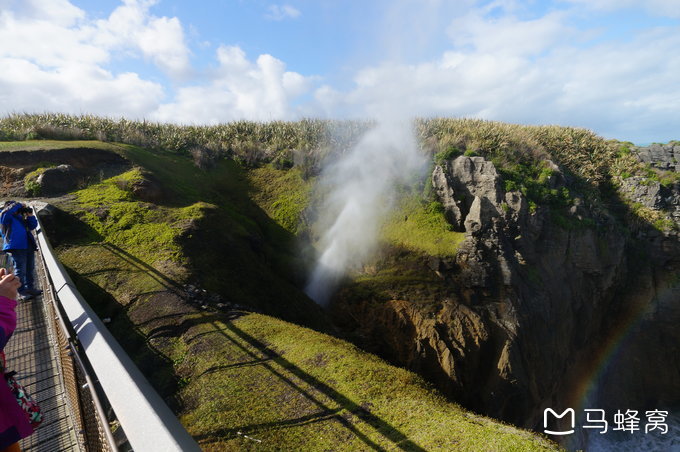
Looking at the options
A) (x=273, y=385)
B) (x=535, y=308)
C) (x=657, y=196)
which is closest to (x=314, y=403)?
(x=273, y=385)

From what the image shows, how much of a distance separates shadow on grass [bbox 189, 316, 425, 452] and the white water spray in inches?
303

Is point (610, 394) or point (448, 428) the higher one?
point (448, 428)

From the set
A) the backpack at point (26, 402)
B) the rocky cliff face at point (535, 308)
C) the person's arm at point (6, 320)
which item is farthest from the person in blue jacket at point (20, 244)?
the rocky cliff face at point (535, 308)

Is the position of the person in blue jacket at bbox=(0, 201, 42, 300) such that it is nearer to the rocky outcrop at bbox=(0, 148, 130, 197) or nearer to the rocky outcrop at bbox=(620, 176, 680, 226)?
the rocky outcrop at bbox=(0, 148, 130, 197)

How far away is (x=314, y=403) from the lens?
5.70 m

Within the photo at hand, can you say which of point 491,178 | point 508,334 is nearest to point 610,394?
point 508,334

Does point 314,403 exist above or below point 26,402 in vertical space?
below

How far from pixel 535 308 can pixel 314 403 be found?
13.1 metres

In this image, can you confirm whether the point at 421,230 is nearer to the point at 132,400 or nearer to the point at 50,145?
the point at 132,400

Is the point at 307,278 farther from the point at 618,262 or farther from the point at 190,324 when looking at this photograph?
the point at 618,262

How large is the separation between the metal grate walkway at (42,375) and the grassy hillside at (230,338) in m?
1.89

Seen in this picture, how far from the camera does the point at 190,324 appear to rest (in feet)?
25.8

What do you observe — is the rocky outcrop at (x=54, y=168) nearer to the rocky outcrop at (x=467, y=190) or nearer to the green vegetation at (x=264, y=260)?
the green vegetation at (x=264, y=260)

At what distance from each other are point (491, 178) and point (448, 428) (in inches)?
585
